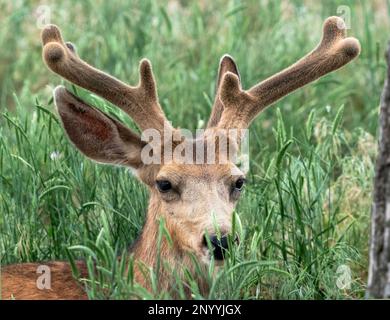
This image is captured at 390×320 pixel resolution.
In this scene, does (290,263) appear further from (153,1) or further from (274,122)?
(153,1)

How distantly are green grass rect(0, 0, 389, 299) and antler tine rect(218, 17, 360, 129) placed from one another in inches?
6.7

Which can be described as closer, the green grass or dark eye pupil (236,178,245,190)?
the green grass

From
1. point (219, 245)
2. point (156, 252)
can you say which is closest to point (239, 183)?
point (156, 252)

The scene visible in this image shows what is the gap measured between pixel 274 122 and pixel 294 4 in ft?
6.39

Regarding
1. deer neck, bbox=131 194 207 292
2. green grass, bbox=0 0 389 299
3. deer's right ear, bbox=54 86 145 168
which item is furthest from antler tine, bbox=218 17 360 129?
deer neck, bbox=131 194 207 292

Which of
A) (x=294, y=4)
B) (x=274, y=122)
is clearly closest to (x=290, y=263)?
(x=274, y=122)

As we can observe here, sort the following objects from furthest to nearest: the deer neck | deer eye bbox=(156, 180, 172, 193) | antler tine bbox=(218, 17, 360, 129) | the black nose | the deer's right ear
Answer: antler tine bbox=(218, 17, 360, 129)
the deer's right ear
deer eye bbox=(156, 180, 172, 193)
the deer neck
the black nose

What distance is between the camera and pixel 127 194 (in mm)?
6922

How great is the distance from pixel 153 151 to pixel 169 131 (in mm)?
130

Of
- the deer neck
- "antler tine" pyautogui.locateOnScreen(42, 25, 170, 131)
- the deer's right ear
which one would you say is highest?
"antler tine" pyautogui.locateOnScreen(42, 25, 170, 131)

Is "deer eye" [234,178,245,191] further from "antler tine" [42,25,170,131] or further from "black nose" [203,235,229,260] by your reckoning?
"black nose" [203,235,229,260]

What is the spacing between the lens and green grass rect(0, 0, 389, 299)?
634 cm

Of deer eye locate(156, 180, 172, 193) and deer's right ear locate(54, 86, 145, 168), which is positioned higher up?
deer's right ear locate(54, 86, 145, 168)
